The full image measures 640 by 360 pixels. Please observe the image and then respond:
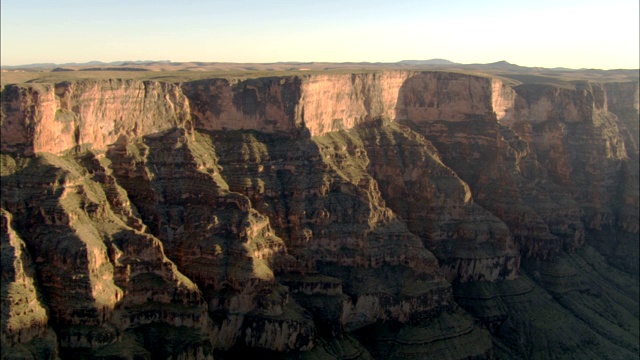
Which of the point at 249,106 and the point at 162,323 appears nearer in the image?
the point at 162,323

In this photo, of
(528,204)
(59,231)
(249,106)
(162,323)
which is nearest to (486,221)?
(528,204)

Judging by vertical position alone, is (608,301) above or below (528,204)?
below

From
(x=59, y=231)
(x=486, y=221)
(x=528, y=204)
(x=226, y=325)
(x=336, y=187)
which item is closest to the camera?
(x=59, y=231)

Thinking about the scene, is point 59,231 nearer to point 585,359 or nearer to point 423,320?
point 423,320

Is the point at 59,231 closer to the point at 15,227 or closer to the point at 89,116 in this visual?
the point at 15,227

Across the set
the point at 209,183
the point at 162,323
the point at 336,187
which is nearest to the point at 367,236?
the point at 336,187

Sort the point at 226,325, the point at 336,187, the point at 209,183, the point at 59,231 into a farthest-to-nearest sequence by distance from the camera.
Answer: the point at 336,187
the point at 209,183
the point at 226,325
the point at 59,231

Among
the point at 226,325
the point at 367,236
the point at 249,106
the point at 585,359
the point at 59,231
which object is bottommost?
the point at 585,359
